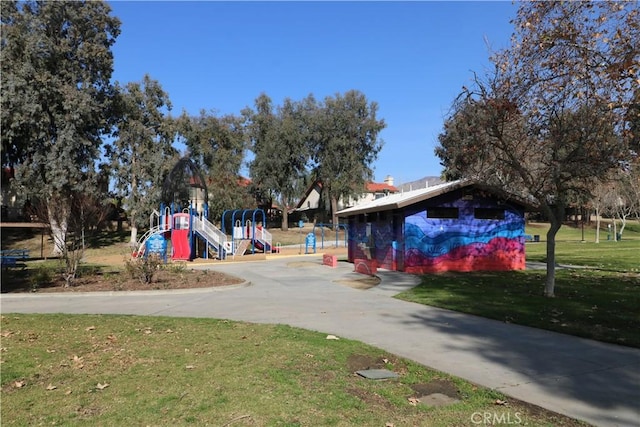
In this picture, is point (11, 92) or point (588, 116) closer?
point (588, 116)

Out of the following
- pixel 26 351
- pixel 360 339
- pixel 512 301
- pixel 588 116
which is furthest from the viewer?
pixel 512 301

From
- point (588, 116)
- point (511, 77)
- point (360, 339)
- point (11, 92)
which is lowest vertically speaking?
point (360, 339)

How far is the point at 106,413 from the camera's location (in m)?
4.56

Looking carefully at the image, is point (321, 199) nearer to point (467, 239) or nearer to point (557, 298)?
point (467, 239)

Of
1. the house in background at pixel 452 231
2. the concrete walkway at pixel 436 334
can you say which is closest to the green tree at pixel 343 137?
the house in background at pixel 452 231

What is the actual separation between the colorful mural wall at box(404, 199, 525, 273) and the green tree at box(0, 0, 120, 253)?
24483 mm

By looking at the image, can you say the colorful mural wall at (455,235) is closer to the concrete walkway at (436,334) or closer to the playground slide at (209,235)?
the concrete walkway at (436,334)

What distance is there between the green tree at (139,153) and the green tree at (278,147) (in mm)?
12283

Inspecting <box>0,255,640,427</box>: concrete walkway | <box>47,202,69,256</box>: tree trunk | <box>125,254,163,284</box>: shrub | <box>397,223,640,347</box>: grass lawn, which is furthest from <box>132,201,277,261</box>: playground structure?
<box>397,223,640,347</box>: grass lawn

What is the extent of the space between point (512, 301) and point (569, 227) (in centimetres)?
6774

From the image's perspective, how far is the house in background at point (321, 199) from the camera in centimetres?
6276

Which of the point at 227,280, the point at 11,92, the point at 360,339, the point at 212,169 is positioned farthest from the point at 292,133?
the point at 360,339

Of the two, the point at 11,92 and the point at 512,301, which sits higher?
the point at 11,92

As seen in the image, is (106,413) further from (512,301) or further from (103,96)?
(103,96)
